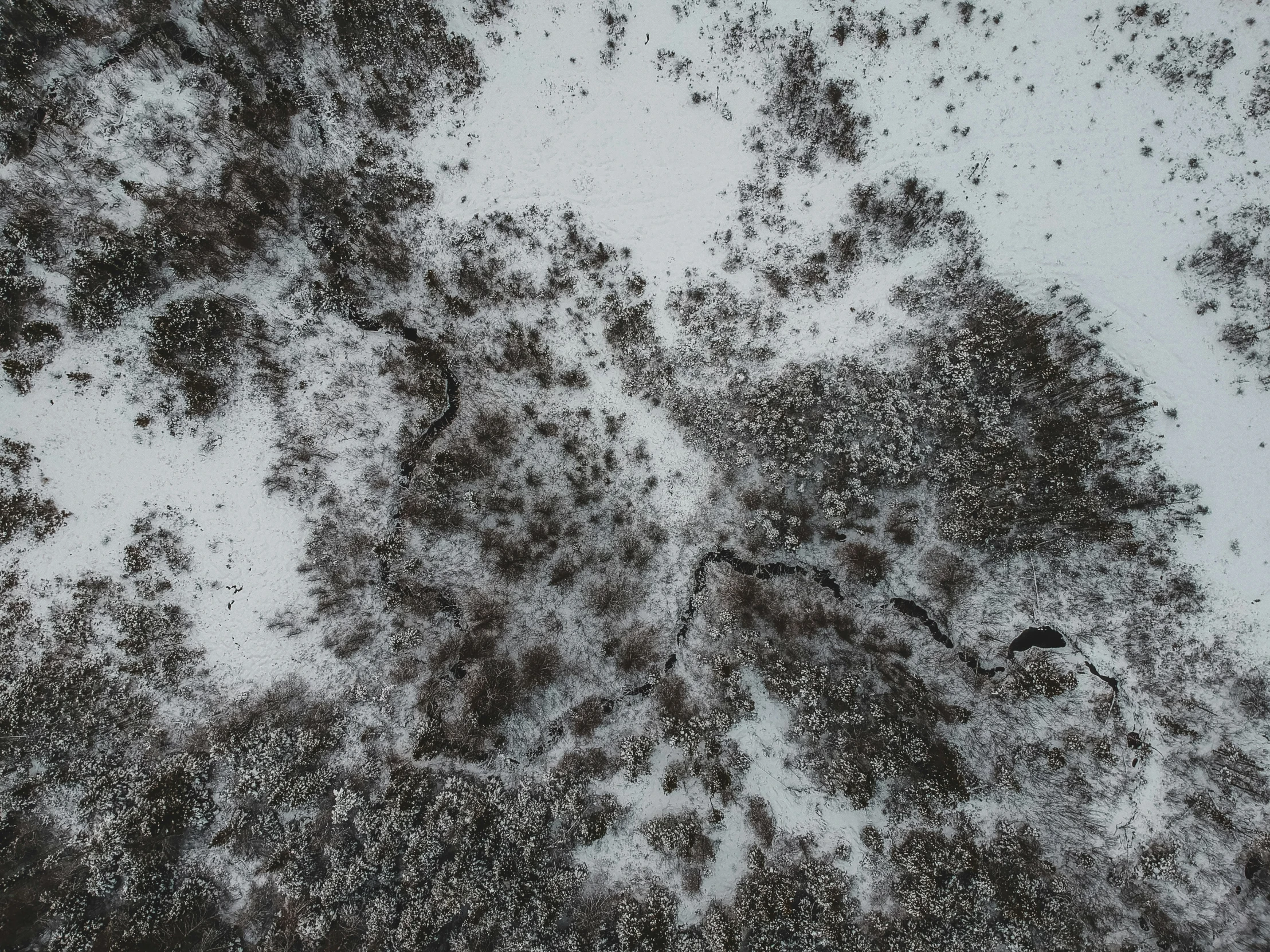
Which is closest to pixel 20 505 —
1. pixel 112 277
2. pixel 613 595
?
pixel 112 277

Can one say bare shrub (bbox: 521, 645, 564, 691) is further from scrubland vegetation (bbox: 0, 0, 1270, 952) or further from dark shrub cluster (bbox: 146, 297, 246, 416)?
dark shrub cluster (bbox: 146, 297, 246, 416)

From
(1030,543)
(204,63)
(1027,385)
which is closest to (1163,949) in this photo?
(1030,543)

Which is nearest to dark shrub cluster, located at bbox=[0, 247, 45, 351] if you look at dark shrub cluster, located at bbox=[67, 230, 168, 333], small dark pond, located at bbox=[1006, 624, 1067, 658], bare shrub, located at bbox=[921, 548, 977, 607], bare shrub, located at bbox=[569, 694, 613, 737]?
dark shrub cluster, located at bbox=[67, 230, 168, 333]

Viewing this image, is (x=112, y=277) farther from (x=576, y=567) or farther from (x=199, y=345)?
(x=576, y=567)

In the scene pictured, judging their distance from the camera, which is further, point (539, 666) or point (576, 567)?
point (576, 567)

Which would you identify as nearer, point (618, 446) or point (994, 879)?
point (994, 879)

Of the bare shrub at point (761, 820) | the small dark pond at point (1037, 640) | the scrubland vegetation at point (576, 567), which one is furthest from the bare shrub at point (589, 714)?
the small dark pond at point (1037, 640)

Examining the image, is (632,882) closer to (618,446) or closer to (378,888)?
(378,888)

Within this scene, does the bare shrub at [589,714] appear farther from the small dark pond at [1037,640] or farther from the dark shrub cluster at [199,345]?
the dark shrub cluster at [199,345]
